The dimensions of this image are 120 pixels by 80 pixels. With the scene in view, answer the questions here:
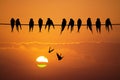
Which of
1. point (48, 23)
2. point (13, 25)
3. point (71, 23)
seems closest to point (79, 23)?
point (71, 23)

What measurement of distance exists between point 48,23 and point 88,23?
7.52 ft

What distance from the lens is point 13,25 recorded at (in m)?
19.2

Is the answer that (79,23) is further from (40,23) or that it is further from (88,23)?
(40,23)

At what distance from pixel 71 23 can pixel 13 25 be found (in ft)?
10.7

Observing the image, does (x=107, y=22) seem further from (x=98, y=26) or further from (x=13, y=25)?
(x=13, y=25)

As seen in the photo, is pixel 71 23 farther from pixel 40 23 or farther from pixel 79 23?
pixel 40 23

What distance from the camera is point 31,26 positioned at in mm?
18969

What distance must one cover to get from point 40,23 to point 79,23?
2.21 metres

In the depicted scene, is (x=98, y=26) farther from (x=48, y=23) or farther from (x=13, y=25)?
(x=13, y=25)

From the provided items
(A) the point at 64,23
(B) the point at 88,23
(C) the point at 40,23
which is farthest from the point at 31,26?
(B) the point at 88,23

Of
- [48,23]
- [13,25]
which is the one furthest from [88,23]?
[13,25]

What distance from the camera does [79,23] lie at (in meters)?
19.5

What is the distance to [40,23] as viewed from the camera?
1942 cm

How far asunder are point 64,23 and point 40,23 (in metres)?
1.36
